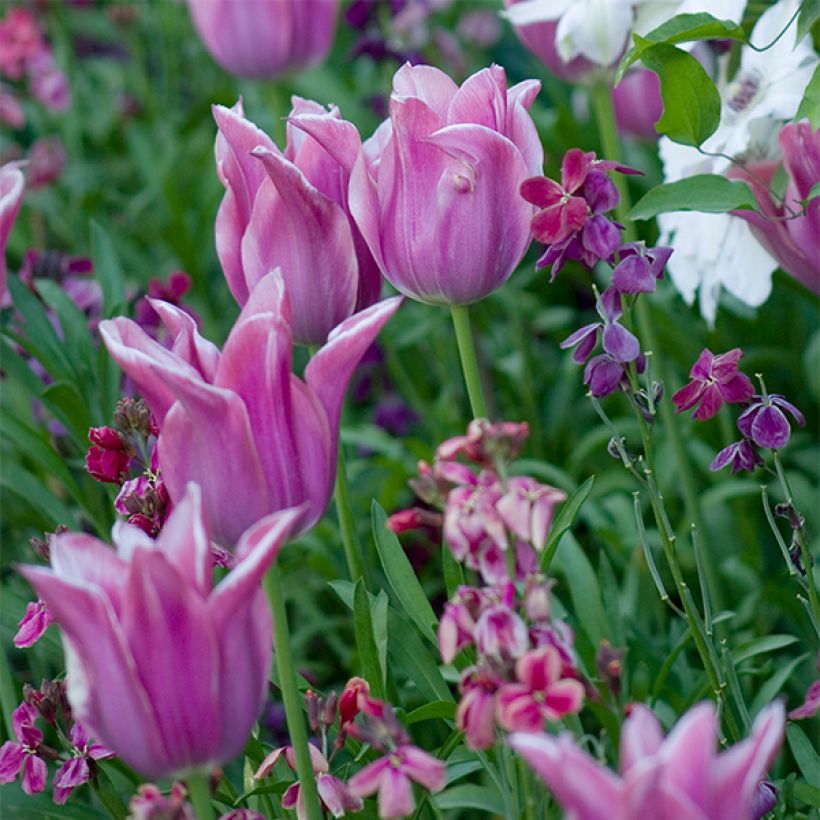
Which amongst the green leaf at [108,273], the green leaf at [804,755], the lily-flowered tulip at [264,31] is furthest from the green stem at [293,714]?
the lily-flowered tulip at [264,31]

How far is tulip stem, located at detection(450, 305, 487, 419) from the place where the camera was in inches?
24.4

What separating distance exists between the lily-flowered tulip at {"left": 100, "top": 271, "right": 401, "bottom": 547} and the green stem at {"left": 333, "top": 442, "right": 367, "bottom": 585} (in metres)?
0.18

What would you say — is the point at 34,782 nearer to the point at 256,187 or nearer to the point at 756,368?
the point at 256,187

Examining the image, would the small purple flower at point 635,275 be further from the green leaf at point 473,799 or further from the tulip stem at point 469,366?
the green leaf at point 473,799

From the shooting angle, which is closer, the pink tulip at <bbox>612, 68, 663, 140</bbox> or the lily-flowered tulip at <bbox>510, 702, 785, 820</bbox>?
the lily-flowered tulip at <bbox>510, 702, 785, 820</bbox>

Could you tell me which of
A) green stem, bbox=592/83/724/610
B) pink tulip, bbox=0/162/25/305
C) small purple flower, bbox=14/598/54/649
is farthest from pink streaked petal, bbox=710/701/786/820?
green stem, bbox=592/83/724/610

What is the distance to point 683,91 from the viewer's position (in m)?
0.68

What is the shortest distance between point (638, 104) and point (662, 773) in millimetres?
1174

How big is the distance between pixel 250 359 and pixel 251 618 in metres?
0.10

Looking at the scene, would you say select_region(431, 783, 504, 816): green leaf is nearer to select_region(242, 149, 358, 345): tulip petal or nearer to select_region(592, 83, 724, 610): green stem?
select_region(242, 149, 358, 345): tulip petal

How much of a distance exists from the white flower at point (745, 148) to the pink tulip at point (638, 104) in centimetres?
46

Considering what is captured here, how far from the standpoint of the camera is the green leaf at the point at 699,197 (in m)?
0.68

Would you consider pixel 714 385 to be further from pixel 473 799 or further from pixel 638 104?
pixel 638 104

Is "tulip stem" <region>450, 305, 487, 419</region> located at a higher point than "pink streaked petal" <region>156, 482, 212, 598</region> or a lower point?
lower
